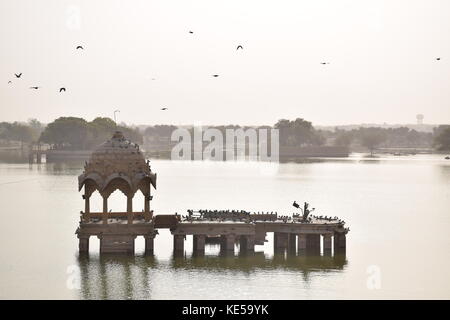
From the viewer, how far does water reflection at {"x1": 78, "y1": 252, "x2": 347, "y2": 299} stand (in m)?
56.5

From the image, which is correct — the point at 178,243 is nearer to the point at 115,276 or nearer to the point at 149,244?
the point at 149,244

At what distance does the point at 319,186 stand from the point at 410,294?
9513 centimetres

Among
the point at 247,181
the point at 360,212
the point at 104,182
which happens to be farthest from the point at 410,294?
the point at 247,181

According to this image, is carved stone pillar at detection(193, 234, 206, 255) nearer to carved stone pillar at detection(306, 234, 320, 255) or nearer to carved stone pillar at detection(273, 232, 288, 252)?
carved stone pillar at detection(273, 232, 288, 252)

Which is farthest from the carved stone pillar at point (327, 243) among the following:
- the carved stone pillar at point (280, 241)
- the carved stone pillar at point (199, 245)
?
the carved stone pillar at point (199, 245)

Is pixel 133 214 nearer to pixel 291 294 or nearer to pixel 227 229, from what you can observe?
pixel 227 229

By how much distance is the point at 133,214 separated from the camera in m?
69.4

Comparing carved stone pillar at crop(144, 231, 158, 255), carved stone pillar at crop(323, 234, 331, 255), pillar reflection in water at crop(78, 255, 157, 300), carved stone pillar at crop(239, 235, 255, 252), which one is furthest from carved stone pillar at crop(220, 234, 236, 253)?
carved stone pillar at crop(323, 234, 331, 255)

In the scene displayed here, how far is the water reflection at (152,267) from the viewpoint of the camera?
185 feet

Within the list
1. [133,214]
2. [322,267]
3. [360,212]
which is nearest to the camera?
[322,267]

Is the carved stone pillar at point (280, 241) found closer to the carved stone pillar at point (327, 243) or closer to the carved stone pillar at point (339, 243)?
the carved stone pillar at point (327, 243)

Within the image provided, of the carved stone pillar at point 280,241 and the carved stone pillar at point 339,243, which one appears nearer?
the carved stone pillar at point 339,243

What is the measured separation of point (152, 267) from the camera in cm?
6244

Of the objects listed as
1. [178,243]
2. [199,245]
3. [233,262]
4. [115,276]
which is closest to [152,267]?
[115,276]
